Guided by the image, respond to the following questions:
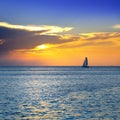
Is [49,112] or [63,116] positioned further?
[49,112]

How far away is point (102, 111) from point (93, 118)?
5203 millimetres

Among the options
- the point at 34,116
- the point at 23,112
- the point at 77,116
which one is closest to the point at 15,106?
the point at 23,112

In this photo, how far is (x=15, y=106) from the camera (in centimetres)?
4653

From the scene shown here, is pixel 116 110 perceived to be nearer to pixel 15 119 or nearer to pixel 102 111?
pixel 102 111

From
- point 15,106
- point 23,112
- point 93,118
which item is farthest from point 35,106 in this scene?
point 93,118

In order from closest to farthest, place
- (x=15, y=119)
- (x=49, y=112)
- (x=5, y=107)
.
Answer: (x=15, y=119), (x=49, y=112), (x=5, y=107)

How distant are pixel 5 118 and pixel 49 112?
6397 millimetres

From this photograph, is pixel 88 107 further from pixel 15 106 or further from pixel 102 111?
pixel 15 106

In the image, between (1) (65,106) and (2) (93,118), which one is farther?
(1) (65,106)

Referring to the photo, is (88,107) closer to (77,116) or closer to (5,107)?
(77,116)

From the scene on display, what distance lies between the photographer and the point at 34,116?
38.4 meters

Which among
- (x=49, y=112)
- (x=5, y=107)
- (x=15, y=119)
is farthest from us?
(x=5, y=107)

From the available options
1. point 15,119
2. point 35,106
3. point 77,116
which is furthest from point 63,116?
point 35,106

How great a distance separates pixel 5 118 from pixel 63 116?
665 cm
